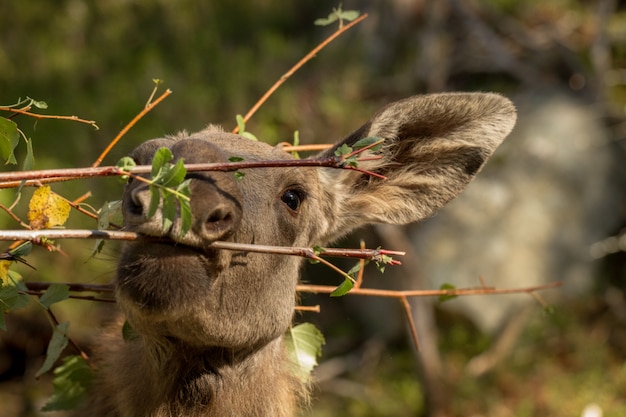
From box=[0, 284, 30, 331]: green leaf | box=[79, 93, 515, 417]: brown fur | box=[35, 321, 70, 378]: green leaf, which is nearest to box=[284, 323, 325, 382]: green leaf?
box=[79, 93, 515, 417]: brown fur

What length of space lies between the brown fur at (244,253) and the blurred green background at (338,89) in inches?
127

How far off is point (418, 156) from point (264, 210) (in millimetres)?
1386

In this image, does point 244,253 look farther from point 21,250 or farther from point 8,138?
point 8,138

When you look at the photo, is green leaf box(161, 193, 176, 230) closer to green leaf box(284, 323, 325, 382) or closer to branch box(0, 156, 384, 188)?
branch box(0, 156, 384, 188)

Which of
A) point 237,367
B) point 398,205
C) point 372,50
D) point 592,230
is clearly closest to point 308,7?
point 372,50

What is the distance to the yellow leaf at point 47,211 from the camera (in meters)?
3.64

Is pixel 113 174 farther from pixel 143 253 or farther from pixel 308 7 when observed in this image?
pixel 308 7

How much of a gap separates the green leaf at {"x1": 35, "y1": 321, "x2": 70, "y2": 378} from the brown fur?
345 millimetres

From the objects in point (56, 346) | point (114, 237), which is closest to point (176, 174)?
point (114, 237)

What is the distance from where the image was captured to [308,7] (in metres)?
13.2

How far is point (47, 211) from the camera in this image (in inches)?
144

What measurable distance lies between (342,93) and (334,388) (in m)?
3.73

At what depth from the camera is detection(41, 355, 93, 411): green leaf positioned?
4691 millimetres

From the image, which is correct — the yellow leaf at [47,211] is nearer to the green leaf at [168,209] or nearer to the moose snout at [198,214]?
the moose snout at [198,214]
